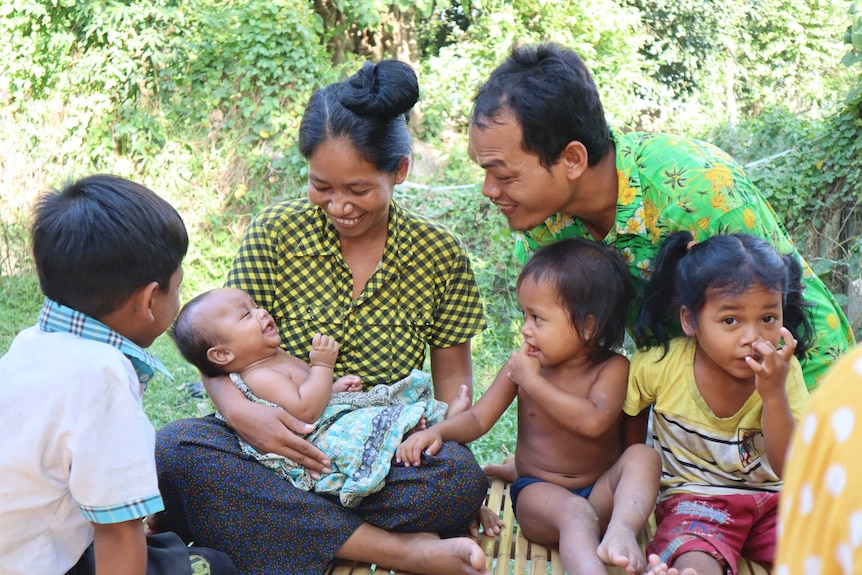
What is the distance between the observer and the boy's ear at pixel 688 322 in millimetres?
2348

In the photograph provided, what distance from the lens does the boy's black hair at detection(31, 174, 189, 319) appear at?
1.87 m

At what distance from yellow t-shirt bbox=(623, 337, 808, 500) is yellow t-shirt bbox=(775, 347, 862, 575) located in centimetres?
141

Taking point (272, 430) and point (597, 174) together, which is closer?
point (272, 430)

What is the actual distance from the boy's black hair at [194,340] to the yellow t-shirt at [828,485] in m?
1.90

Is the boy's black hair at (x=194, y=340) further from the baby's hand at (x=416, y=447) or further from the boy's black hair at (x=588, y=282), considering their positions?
the boy's black hair at (x=588, y=282)

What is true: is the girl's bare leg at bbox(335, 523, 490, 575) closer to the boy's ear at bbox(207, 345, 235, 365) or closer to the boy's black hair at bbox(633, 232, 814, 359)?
the boy's ear at bbox(207, 345, 235, 365)

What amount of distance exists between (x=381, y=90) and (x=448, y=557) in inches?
51.7

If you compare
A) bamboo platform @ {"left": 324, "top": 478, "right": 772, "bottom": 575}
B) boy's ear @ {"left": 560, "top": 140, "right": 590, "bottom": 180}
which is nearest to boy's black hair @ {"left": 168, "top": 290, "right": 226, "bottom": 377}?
bamboo platform @ {"left": 324, "top": 478, "right": 772, "bottom": 575}

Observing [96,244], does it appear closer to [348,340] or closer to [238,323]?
[238,323]

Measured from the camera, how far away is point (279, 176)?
21.8 feet

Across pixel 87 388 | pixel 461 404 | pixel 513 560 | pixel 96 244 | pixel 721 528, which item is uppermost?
pixel 96 244

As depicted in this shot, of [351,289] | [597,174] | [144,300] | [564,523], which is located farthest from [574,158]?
[144,300]

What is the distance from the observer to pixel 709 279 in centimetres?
227

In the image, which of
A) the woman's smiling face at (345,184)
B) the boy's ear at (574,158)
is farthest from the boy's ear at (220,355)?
the boy's ear at (574,158)
